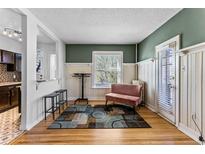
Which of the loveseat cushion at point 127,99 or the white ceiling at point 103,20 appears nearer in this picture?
the white ceiling at point 103,20

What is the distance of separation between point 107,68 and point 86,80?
104 centimetres

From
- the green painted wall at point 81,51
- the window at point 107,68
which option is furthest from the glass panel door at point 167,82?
the green painted wall at point 81,51

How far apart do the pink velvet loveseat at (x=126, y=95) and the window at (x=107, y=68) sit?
116 cm

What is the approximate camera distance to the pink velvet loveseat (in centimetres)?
535

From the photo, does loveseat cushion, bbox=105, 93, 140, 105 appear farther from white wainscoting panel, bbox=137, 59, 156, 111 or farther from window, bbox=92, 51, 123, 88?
window, bbox=92, 51, 123, 88

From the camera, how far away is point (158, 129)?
140 inches

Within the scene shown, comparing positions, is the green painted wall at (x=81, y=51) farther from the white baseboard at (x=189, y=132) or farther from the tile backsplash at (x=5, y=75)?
the white baseboard at (x=189, y=132)

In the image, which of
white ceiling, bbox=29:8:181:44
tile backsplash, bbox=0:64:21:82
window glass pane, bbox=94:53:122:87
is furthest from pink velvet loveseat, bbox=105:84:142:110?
tile backsplash, bbox=0:64:21:82

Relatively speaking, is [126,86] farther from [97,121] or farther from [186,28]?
[186,28]

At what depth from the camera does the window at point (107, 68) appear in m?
7.50

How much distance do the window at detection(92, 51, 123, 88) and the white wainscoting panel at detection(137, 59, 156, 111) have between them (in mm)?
1324

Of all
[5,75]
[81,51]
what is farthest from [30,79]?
[81,51]

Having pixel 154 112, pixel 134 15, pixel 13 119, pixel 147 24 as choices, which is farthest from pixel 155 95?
pixel 13 119
